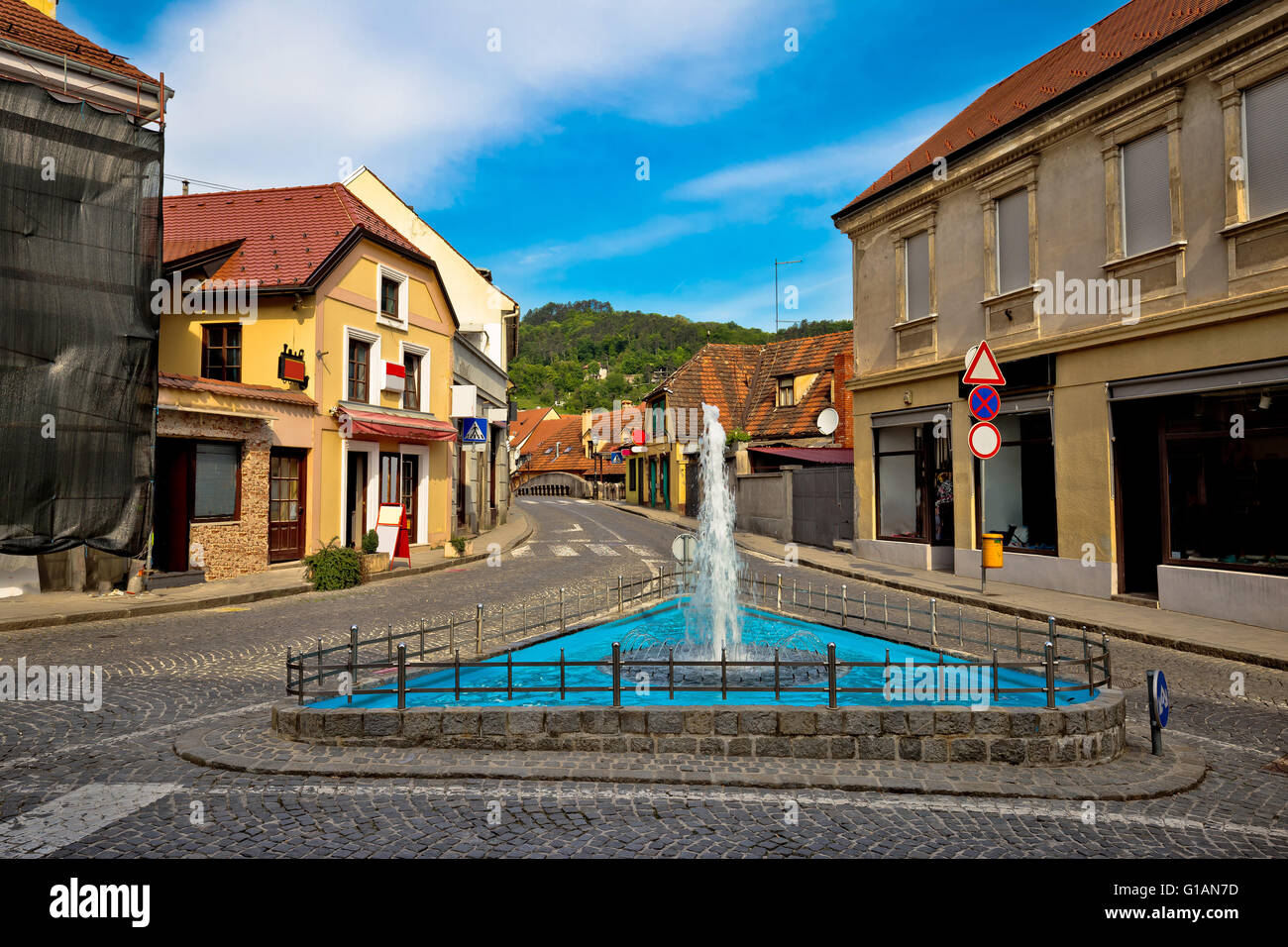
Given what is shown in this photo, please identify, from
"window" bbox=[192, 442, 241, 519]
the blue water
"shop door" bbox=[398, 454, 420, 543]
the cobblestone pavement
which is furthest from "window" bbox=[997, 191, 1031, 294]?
"window" bbox=[192, 442, 241, 519]

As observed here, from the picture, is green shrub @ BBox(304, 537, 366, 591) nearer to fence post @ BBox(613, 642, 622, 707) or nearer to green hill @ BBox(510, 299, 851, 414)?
fence post @ BBox(613, 642, 622, 707)

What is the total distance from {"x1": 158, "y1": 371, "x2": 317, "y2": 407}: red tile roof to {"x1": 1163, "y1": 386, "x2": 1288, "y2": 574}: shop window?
1876cm

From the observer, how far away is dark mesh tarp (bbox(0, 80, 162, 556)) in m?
13.5

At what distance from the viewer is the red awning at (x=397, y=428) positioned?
20558mm

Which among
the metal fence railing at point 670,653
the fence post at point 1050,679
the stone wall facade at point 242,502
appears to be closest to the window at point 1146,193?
the metal fence railing at point 670,653

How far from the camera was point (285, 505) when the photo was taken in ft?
62.5

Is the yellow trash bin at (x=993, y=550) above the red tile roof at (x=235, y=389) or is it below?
below

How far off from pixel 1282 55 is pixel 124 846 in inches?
645

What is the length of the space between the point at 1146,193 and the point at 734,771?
43.2ft

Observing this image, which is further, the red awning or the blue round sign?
the red awning

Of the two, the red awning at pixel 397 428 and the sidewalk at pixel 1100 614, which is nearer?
the sidewalk at pixel 1100 614

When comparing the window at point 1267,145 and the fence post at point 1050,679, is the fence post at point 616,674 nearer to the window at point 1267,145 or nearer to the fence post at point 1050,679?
the fence post at point 1050,679

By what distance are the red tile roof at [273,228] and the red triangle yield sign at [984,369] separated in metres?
16.1
